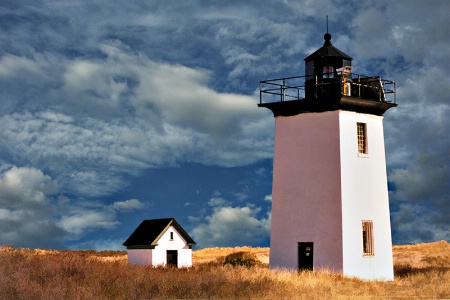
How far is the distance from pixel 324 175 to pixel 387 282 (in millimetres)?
5423

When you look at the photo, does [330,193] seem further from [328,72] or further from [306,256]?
[328,72]

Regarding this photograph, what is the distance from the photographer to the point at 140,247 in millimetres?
35938

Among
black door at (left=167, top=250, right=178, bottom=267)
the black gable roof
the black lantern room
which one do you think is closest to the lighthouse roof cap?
the black lantern room

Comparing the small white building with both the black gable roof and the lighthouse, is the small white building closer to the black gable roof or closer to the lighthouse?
the black gable roof

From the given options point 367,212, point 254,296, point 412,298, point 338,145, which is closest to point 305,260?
point 367,212

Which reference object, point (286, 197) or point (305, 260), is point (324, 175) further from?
point (305, 260)

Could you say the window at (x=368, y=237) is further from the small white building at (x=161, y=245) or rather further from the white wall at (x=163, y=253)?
the white wall at (x=163, y=253)

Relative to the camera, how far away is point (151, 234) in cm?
3600

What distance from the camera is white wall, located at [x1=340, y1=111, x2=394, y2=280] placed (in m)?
25.1

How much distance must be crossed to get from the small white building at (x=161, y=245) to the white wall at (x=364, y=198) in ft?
43.2

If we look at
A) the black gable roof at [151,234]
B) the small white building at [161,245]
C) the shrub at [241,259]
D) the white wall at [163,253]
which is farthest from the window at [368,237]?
the black gable roof at [151,234]

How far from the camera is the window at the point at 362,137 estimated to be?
26.5 m

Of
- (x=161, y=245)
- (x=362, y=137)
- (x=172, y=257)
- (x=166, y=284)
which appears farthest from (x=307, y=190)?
(x=172, y=257)

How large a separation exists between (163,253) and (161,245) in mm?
511
